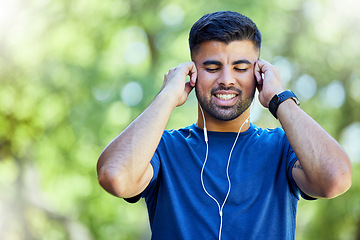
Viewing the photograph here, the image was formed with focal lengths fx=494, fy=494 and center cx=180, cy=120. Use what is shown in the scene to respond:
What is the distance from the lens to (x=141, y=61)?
7.56 meters

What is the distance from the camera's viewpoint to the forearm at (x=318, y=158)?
1621mm

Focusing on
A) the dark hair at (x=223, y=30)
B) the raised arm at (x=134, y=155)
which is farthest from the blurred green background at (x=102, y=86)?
the raised arm at (x=134, y=155)

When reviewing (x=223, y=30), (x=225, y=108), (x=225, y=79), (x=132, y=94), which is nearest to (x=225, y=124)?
(x=225, y=108)

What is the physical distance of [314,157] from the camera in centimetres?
166

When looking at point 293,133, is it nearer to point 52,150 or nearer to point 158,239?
point 158,239

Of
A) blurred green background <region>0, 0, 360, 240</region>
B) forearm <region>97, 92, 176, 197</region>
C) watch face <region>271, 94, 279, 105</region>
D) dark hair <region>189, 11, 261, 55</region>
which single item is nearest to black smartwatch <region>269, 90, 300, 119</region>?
watch face <region>271, 94, 279, 105</region>

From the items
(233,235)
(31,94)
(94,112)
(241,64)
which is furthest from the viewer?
(31,94)

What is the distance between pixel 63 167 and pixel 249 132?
19.3ft

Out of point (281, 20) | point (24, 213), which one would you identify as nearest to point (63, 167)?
point (24, 213)

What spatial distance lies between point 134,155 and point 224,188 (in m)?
0.36

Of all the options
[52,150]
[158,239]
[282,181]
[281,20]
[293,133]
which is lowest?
[158,239]

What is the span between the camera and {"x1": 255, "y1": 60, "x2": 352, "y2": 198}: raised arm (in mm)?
1624

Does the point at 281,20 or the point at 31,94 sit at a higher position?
the point at 281,20

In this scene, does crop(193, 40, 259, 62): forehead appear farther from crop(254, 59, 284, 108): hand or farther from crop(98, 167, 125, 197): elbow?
crop(98, 167, 125, 197): elbow
